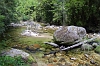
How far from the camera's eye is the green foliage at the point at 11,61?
6.82m

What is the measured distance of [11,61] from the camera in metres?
6.98

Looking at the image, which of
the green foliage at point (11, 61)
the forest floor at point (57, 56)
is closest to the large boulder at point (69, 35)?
Result: the forest floor at point (57, 56)

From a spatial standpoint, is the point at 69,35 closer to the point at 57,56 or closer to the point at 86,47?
the point at 86,47

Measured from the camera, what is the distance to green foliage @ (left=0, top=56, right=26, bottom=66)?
6822mm

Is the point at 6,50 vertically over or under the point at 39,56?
over

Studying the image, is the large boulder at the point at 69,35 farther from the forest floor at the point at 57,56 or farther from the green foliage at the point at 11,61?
the green foliage at the point at 11,61

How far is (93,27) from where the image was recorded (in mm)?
15750

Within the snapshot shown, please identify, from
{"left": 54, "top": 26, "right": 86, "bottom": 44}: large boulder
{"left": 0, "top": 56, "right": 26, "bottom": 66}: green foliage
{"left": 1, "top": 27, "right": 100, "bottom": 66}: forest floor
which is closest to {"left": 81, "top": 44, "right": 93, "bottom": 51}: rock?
{"left": 1, "top": 27, "right": 100, "bottom": 66}: forest floor

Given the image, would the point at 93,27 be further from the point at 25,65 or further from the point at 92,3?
the point at 25,65

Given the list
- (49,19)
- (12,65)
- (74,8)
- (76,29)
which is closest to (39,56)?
(12,65)

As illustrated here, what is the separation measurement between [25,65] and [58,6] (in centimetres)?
1322

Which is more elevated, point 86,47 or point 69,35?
point 69,35

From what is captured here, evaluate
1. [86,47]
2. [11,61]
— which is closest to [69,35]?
[86,47]

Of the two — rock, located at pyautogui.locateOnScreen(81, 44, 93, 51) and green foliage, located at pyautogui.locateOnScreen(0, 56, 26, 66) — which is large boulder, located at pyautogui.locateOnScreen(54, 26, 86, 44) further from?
green foliage, located at pyautogui.locateOnScreen(0, 56, 26, 66)
